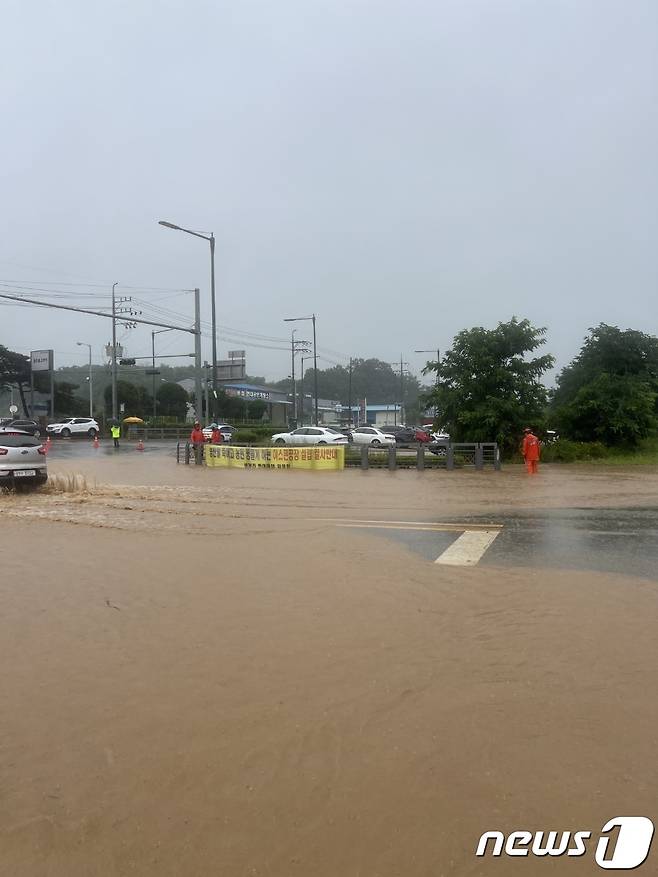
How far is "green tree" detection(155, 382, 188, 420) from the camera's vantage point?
88.8m

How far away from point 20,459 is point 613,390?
919 inches

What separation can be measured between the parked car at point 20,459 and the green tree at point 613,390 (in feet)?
69.6

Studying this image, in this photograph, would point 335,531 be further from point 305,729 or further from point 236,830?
point 236,830

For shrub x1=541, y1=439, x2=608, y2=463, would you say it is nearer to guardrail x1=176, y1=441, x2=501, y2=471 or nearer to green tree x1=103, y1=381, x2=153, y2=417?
guardrail x1=176, y1=441, x2=501, y2=471

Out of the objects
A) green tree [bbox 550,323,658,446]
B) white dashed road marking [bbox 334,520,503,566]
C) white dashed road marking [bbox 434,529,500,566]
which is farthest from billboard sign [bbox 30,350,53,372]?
white dashed road marking [bbox 434,529,500,566]

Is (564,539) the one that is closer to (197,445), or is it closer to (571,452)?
(571,452)

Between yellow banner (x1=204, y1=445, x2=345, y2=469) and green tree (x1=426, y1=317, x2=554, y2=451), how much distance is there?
527 cm

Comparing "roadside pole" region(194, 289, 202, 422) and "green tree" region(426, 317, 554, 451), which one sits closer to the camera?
"green tree" region(426, 317, 554, 451)

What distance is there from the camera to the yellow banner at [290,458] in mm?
27328

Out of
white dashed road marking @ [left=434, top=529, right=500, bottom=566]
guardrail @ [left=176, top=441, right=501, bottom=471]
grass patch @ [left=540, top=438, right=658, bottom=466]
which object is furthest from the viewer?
grass patch @ [left=540, top=438, right=658, bottom=466]

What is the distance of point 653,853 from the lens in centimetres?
331

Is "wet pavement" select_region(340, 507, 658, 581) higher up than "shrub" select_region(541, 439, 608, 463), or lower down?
lower down

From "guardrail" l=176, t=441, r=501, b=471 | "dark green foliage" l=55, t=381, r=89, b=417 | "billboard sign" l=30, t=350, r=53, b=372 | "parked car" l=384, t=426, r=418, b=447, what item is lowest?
"guardrail" l=176, t=441, r=501, b=471

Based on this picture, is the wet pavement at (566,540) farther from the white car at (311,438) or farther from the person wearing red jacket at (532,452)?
the white car at (311,438)
